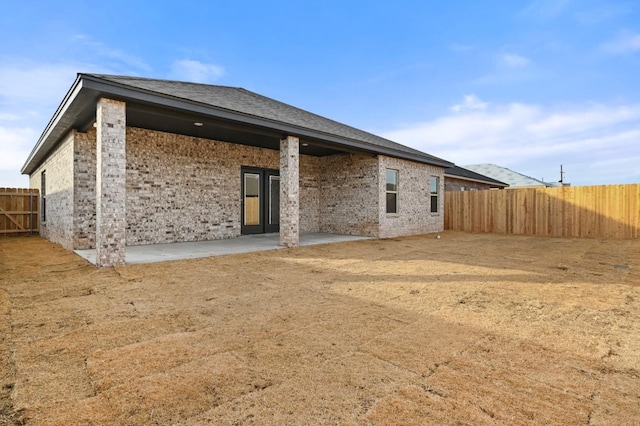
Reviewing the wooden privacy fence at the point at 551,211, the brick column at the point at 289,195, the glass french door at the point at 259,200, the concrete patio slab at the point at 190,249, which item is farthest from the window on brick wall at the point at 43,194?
the wooden privacy fence at the point at 551,211

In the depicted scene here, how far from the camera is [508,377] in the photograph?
7.26 ft

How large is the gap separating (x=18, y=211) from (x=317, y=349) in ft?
56.6

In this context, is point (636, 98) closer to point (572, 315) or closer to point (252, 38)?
point (572, 315)

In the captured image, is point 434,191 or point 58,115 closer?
point 58,115

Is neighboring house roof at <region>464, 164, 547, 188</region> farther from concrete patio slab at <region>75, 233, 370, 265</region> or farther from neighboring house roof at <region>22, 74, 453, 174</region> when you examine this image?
concrete patio slab at <region>75, 233, 370, 265</region>

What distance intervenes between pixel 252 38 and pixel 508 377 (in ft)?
44.6

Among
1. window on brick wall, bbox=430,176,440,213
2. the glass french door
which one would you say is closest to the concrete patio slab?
the glass french door

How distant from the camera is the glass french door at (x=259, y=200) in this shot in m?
11.2

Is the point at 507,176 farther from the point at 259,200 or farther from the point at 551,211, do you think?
the point at 259,200

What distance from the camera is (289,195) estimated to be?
895 cm

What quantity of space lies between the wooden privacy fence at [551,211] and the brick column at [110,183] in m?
14.1

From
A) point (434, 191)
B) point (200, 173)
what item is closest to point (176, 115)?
point (200, 173)

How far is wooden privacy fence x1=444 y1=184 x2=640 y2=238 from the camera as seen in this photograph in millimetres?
11641

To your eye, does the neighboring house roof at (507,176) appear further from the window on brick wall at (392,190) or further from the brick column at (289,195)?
the brick column at (289,195)
